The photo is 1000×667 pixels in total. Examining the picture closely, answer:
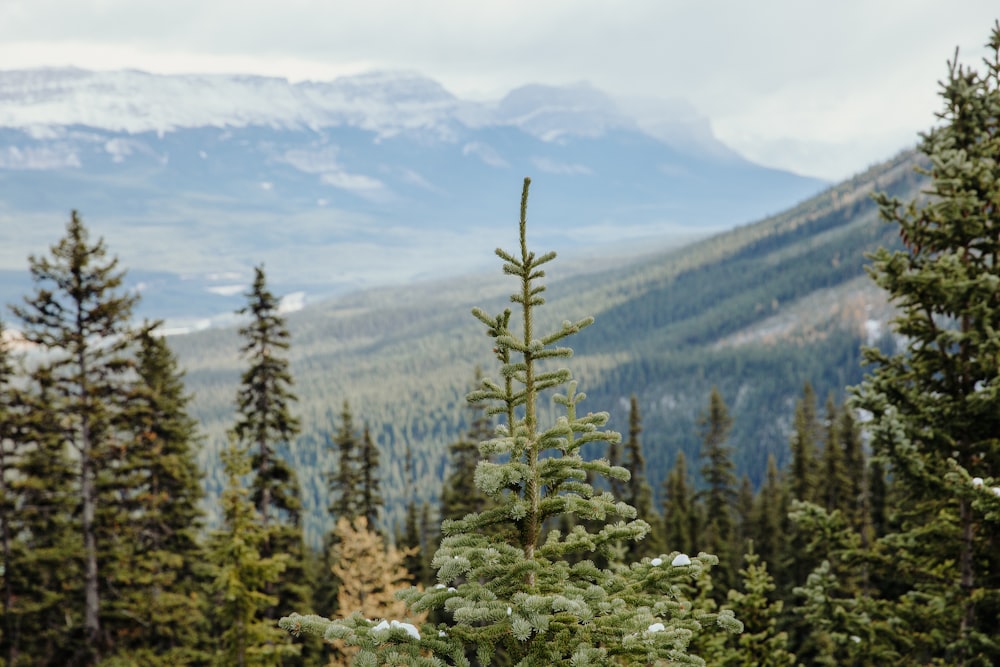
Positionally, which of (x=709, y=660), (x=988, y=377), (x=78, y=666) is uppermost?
(x=988, y=377)

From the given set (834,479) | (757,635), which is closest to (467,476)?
(757,635)

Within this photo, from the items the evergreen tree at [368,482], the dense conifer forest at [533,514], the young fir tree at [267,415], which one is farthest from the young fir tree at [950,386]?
the evergreen tree at [368,482]

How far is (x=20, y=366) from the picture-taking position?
77.3 feet

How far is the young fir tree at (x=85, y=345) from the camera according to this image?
2189 centimetres

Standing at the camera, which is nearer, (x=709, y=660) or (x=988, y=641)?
(x=988, y=641)

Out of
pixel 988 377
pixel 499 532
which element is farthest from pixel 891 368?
pixel 499 532

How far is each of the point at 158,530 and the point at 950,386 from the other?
27.3 metres

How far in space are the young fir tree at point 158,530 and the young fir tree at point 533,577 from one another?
1763cm

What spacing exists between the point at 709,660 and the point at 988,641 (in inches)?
223

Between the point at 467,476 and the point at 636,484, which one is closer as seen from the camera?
the point at 467,476

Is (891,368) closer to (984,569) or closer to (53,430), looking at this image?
(984,569)

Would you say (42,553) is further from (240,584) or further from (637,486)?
(637,486)

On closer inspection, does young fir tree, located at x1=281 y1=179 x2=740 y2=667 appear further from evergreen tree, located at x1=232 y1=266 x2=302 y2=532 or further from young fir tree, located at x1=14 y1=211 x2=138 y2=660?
evergreen tree, located at x1=232 y1=266 x2=302 y2=532

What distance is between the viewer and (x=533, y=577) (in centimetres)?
812
